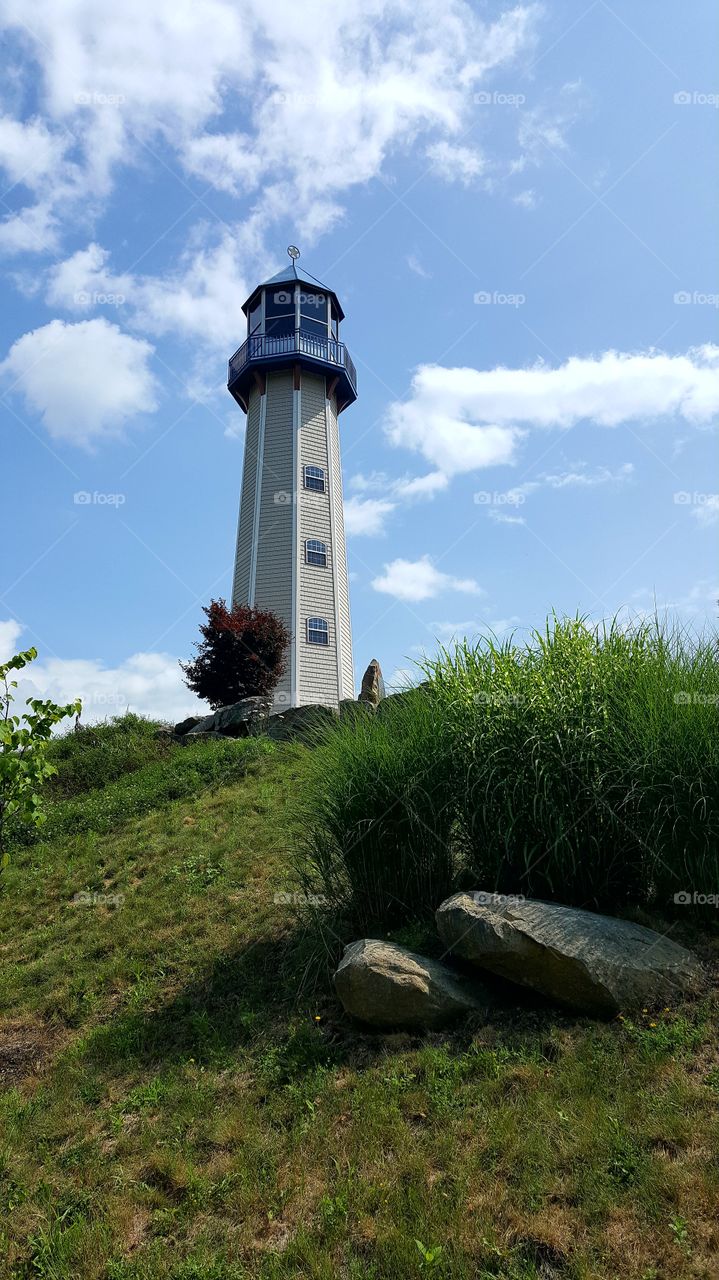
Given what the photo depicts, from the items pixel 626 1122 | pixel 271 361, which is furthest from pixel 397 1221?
pixel 271 361

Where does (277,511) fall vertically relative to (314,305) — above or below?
below

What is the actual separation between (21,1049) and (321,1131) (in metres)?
3.05

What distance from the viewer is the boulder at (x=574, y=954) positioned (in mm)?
4852

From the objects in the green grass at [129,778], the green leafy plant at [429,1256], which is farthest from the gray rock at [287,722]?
the green leafy plant at [429,1256]

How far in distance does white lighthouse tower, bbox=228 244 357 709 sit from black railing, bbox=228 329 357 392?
0.04m

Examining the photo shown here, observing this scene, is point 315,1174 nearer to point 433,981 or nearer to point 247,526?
point 433,981

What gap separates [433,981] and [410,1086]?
0.72 meters

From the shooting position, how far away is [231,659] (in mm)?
19234

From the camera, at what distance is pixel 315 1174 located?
4215mm

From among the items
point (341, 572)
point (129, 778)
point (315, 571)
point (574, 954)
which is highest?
point (341, 572)

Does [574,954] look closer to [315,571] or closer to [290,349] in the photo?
[315,571]

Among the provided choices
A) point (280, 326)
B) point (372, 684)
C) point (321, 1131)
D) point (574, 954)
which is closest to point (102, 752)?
point (372, 684)

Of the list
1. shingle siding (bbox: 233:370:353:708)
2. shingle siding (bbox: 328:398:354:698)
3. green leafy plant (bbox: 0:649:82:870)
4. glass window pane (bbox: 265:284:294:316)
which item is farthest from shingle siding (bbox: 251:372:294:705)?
green leafy plant (bbox: 0:649:82:870)

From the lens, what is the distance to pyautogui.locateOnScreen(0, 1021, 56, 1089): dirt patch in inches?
230
